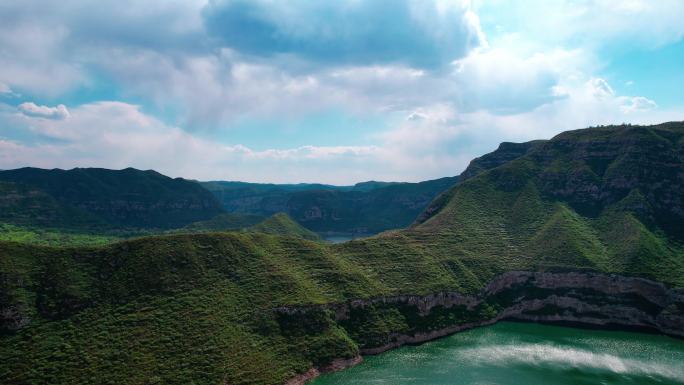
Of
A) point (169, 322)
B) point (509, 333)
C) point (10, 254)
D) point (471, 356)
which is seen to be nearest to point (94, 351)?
point (169, 322)

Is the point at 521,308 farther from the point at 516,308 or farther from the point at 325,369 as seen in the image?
the point at 325,369

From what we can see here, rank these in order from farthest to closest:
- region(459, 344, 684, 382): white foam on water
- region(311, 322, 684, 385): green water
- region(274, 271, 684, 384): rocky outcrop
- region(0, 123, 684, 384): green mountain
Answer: region(274, 271, 684, 384): rocky outcrop, region(459, 344, 684, 382): white foam on water, region(311, 322, 684, 385): green water, region(0, 123, 684, 384): green mountain

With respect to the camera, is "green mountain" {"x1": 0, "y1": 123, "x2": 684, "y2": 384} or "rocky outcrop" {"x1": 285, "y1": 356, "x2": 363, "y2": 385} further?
"rocky outcrop" {"x1": 285, "y1": 356, "x2": 363, "y2": 385}

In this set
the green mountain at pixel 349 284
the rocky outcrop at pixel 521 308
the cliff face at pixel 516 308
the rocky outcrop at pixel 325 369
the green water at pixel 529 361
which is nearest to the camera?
the green mountain at pixel 349 284

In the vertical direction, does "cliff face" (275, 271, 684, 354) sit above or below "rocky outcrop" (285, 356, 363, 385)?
above

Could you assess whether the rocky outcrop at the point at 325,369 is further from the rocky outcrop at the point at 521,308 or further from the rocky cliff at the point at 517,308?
the rocky cliff at the point at 517,308

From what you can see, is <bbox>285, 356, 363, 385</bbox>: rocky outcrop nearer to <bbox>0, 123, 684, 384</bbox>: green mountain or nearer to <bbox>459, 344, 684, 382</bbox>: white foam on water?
<bbox>0, 123, 684, 384</bbox>: green mountain

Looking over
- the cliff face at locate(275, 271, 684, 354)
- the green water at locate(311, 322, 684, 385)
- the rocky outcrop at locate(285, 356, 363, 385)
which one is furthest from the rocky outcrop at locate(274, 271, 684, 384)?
the rocky outcrop at locate(285, 356, 363, 385)

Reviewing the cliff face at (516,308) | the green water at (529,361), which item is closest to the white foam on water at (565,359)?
the green water at (529,361)
